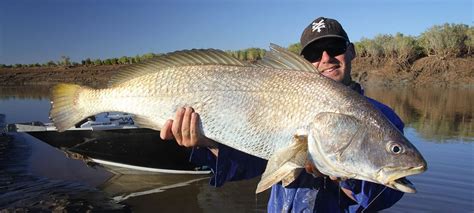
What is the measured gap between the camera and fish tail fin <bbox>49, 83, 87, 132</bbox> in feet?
10.1

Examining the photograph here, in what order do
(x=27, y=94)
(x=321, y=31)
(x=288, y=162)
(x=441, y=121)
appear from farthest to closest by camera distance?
1. (x=27, y=94)
2. (x=441, y=121)
3. (x=321, y=31)
4. (x=288, y=162)

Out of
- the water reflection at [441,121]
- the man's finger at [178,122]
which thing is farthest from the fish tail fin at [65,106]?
the water reflection at [441,121]

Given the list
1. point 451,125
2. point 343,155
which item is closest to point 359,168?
point 343,155

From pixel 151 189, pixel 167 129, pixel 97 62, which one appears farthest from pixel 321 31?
pixel 97 62

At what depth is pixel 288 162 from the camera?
98.7 inches

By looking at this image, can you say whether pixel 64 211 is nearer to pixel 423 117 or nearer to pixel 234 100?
pixel 234 100

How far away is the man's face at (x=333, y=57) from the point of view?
334 centimetres

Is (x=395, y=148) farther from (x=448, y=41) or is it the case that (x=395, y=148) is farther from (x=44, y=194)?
(x=448, y=41)

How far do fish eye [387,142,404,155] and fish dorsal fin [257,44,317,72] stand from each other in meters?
0.67

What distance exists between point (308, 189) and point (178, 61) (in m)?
1.27

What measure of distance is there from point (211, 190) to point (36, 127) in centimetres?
344

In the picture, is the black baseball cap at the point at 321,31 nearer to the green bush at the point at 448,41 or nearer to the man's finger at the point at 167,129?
the man's finger at the point at 167,129

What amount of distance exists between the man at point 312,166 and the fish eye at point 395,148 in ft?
1.48

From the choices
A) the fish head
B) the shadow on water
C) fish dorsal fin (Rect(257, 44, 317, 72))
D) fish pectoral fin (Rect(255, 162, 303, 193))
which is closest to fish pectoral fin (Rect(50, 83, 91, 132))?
fish dorsal fin (Rect(257, 44, 317, 72))
